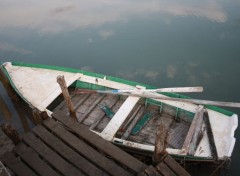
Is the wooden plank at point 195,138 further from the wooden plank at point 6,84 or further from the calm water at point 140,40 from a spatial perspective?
the wooden plank at point 6,84

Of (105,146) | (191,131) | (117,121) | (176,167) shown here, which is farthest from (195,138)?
(105,146)

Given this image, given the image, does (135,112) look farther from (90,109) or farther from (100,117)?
(90,109)

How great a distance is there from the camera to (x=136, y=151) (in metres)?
6.91

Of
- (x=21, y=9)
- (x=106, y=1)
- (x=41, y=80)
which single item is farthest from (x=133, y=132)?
(x=21, y=9)

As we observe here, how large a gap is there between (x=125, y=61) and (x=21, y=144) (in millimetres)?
7320

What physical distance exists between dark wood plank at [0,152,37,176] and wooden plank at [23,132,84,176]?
422 mm

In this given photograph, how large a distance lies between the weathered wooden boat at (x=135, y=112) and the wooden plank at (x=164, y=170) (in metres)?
0.42

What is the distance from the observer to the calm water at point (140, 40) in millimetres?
11133

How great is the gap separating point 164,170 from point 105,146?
1498mm

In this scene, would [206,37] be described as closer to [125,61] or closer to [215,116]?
[125,61]

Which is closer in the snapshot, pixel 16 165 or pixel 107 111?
pixel 16 165

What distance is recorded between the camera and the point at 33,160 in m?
5.64

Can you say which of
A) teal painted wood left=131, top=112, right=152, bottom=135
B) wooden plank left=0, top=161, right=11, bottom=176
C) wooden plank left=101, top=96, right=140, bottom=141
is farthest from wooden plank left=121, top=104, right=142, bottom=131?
wooden plank left=0, top=161, right=11, bottom=176

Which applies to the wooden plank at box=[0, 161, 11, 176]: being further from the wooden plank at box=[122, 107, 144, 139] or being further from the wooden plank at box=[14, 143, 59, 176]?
the wooden plank at box=[122, 107, 144, 139]
